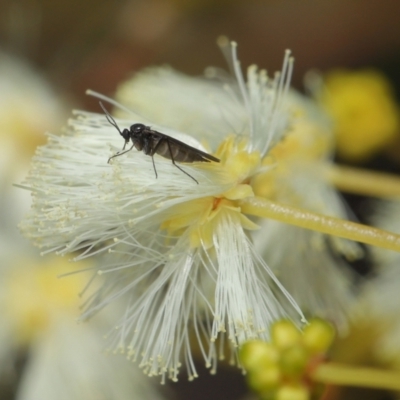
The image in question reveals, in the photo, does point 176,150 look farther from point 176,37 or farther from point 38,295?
point 176,37

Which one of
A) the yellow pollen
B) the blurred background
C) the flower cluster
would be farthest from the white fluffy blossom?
the blurred background

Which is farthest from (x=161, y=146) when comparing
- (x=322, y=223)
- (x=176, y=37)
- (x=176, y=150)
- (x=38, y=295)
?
(x=176, y=37)

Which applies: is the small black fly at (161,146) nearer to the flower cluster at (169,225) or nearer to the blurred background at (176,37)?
the flower cluster at (169,225)

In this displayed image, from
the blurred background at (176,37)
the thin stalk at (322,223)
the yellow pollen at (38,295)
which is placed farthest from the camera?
the blurred background at (176,37)

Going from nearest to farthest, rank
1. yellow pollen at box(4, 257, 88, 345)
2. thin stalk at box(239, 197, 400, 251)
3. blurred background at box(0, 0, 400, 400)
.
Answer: thin stalk at box(239, 197, 400, 251) < yellow pollen at box(4, 257, 88, 345) < blurred background at box(0, 0, 400, 400)

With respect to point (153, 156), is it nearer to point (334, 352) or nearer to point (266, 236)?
point (266, 236)

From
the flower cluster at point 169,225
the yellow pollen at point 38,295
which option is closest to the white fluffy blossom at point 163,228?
the flower cluster at point 169,225

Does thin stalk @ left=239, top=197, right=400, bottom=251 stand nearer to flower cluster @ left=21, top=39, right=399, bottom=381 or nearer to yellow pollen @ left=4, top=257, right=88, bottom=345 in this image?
flower cluster @ left=21, top=39, right=399, bottom=381

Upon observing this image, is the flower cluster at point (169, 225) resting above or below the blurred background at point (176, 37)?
below
